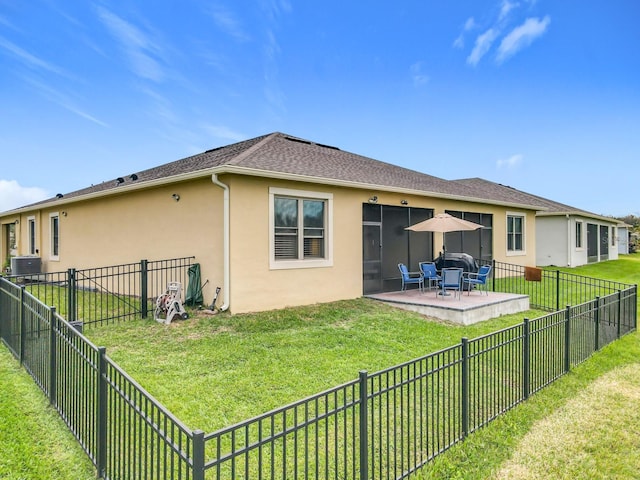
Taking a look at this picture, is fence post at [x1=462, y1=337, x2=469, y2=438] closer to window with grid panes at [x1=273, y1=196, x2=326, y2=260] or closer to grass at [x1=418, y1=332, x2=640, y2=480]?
grass at [x1=418, y1=332, x2=640, y2=480]

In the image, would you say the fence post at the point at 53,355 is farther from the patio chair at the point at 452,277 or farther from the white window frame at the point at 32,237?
the white window frame at the point at 32,237

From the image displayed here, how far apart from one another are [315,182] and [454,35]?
10.9 m

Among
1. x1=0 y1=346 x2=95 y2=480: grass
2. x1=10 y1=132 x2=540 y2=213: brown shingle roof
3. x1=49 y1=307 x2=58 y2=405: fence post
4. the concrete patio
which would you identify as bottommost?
x1=0 y1=346 x2=95 y2=480: grass

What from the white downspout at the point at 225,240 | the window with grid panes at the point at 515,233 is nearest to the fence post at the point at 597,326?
the white downspout at the point at 225,240

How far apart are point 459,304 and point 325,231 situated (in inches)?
146

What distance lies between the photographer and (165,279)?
9.77 meters

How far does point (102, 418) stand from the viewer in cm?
288

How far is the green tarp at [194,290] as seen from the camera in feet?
28.7

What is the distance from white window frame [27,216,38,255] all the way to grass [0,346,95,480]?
15154 millimetres

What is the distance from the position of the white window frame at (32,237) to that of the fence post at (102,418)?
1743cm

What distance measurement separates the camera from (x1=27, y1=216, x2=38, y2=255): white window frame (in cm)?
1688

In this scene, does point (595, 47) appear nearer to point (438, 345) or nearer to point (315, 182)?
point (315, 182)

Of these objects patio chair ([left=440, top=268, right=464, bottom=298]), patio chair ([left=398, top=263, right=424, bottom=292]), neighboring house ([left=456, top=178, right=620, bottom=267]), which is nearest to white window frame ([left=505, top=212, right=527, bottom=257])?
neighboring house ([left=456, top=178, right=620, bottom=267])

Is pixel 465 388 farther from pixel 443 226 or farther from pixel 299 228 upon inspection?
pixel 443 226
